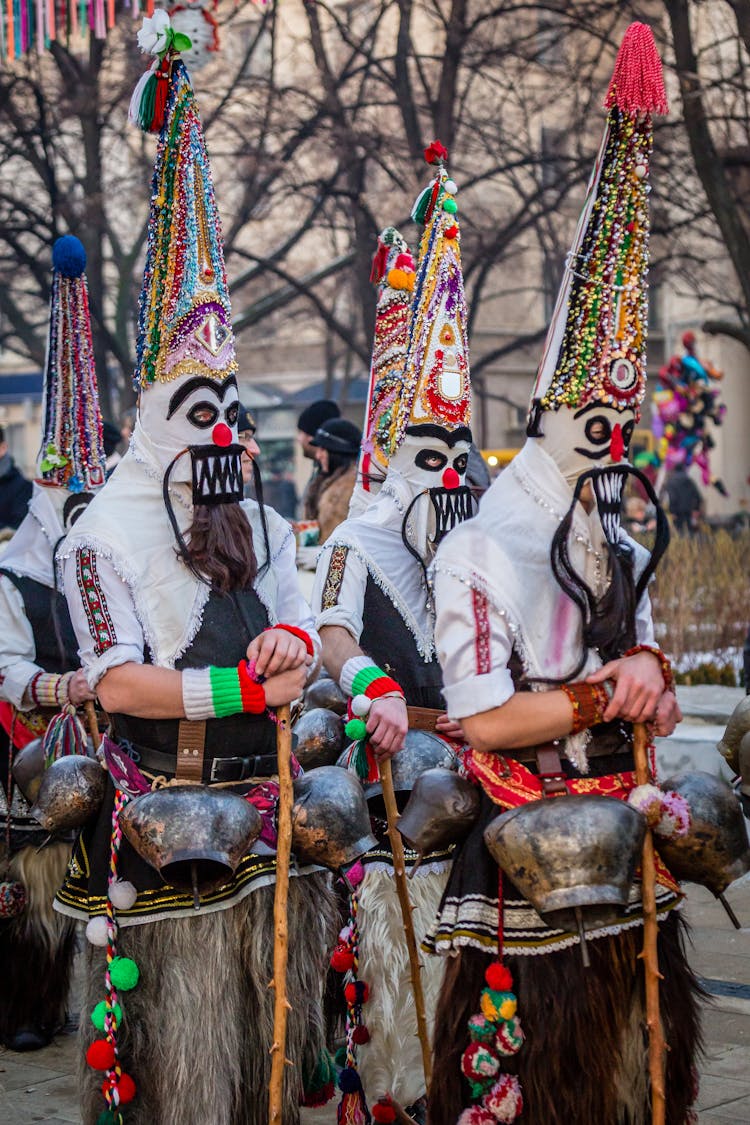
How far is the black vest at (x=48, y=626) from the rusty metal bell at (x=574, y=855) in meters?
2.85

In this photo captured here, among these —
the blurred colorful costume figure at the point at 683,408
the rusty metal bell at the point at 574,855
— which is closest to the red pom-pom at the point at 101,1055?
the rusty metal bell at the point at 574,855

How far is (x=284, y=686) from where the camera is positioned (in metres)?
3.88

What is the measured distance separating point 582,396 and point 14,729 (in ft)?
10.5

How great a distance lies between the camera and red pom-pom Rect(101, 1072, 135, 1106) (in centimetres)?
382

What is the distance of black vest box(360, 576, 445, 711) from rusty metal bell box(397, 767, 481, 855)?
135 cm

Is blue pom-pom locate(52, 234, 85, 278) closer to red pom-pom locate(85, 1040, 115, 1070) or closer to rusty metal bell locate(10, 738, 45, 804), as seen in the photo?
rusty metal bell locate(10, 738, 45, 804)

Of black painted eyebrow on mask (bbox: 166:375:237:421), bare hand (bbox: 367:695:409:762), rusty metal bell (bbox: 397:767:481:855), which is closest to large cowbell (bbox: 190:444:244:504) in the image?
black painted eyebrow on mask (bbox: 166:375:237:421)

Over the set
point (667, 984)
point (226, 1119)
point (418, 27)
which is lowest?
point (226, 1119)

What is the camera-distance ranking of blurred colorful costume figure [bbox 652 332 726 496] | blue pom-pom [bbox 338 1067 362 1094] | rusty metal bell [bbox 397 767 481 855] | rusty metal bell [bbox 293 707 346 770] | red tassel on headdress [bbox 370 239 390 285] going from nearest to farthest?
1. rusty metal bell [bbox 397 767 481 855]
2. blue pom-pom [bbox 338 1067 362 1094]
3. rusty metal bell [bbox 293 707 346 770]
4. red tassel on headdress [bbox 370 239 390 285]
5. blurred colorful costume figure [bbox 652 332 726 496]

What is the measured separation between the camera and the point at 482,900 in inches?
136

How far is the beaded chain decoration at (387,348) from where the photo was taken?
5.66 m

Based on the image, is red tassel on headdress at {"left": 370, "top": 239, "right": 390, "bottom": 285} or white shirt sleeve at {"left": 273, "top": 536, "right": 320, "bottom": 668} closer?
white shirt sleeve at {"left": 273, "top": 536, "right": 320, "bottom": 668}

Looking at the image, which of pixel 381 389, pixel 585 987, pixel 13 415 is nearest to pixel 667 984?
pixel 585 987

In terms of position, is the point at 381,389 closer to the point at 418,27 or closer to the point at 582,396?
the point at 582,396
